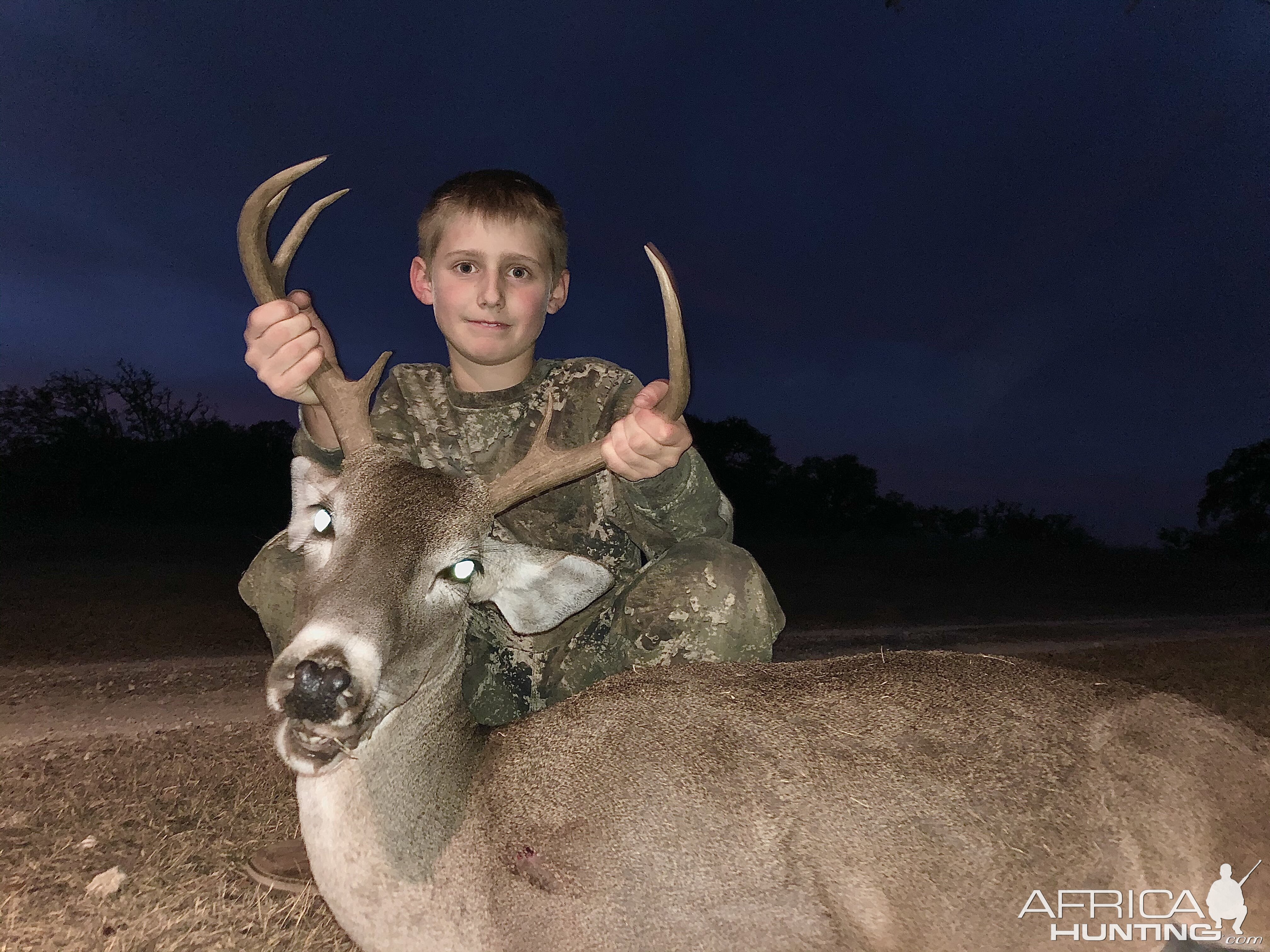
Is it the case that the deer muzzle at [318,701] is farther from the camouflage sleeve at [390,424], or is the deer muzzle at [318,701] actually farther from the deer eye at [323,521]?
the camouflage sleeve at [390,424]

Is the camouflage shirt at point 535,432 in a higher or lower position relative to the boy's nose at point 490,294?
lower

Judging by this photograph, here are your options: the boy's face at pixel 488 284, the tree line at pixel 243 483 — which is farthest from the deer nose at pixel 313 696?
the tree line at pixel 243 483

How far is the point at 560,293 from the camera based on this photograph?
5.28 meters

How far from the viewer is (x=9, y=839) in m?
3.94

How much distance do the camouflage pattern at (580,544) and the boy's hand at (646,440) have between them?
42 centimetres

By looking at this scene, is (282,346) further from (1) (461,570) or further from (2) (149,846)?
(2) (149,846)

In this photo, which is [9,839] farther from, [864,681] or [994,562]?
[994,562]

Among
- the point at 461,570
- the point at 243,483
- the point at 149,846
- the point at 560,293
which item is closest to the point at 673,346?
the point at 461,570

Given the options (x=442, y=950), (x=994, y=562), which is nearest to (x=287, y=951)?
(x=442, y=950)

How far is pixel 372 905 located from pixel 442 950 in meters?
0.29

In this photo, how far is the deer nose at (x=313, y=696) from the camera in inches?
92.5

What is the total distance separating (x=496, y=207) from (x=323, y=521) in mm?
2363

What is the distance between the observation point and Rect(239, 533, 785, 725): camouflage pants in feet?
12.9

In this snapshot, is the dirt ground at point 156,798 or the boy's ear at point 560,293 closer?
the dirt ground at point 156,798
